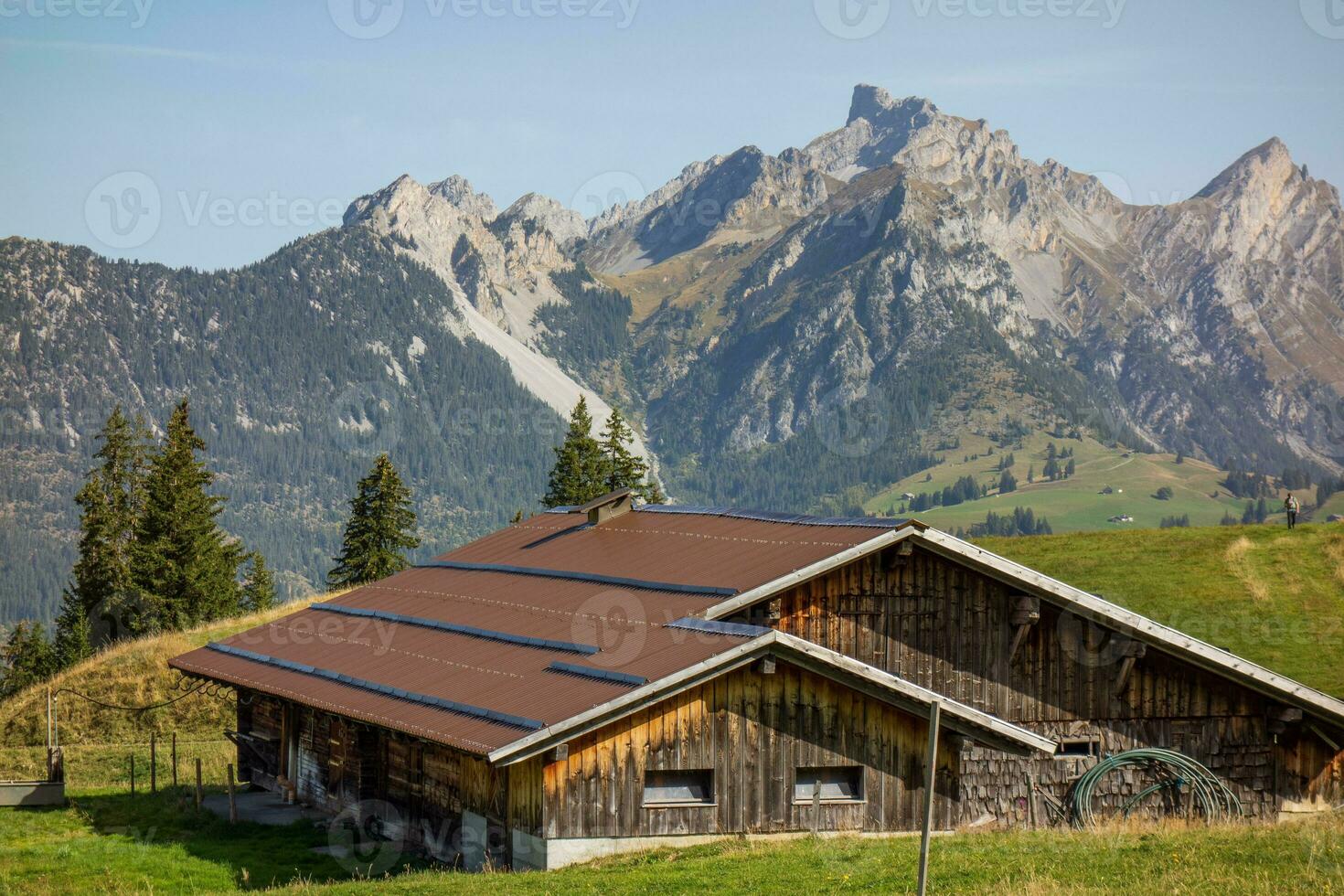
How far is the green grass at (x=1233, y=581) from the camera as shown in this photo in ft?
154

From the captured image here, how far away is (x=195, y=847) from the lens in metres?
26.3

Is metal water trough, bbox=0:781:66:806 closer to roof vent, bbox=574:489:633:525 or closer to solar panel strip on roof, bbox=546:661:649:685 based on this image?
roof vent, bbox=574:489:633:525

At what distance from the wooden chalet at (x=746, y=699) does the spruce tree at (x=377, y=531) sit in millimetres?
49963

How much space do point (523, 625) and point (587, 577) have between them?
220cm

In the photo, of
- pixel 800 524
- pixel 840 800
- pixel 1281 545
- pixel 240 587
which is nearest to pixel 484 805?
pixel 840 800

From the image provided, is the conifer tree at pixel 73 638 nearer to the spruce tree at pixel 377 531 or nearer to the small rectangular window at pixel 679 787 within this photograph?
the spruce tree at pixel 377 531

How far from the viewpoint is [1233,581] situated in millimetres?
55062

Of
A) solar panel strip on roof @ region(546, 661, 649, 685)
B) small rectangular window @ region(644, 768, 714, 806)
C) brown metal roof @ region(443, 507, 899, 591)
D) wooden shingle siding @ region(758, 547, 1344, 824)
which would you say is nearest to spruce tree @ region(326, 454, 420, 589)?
brown metal roof @ region(443, 507, 899, 591)

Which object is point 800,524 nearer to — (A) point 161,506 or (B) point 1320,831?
(B) point 1320,831

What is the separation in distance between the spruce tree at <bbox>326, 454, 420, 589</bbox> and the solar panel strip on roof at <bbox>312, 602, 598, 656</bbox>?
151ft

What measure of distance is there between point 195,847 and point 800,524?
43.4 feet

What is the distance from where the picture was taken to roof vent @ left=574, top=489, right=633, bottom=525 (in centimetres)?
3525

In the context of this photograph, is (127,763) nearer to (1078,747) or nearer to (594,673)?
(594,673)

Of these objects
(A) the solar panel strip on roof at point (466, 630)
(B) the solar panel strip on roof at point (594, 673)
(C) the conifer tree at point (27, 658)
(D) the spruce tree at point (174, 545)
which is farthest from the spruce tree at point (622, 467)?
(B) the solar panel strip on roof at point (594, 673)
